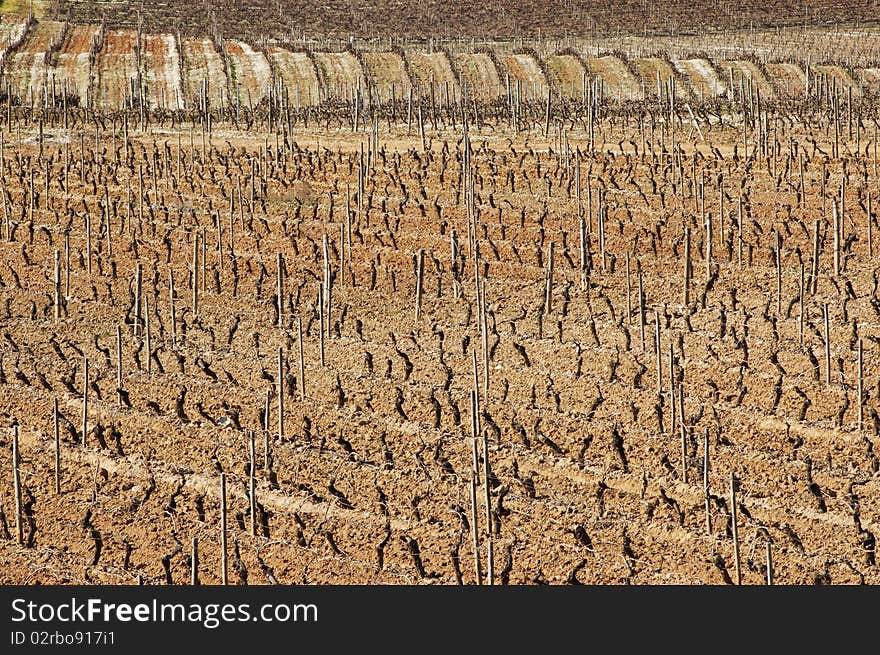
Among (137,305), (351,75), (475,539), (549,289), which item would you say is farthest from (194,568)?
(351,75)

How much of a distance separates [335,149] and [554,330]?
37.9 feet

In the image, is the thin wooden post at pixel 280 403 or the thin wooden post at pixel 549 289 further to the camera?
the thin wooden post at pixel 549 289

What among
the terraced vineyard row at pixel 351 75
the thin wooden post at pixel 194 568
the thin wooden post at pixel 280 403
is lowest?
the thin wooden post at pixel 194 568

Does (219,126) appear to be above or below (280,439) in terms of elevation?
above

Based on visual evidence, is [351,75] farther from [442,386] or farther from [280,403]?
[280,403]

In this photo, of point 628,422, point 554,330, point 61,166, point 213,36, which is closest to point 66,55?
point 213,36

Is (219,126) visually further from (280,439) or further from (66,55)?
(280,439)

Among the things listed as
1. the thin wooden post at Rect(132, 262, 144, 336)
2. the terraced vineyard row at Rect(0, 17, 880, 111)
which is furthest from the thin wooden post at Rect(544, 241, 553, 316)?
the terraced vineyard row at Rect(0, 17, 880, 111)

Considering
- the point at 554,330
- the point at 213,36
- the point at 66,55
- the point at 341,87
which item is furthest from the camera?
the point at 213,36

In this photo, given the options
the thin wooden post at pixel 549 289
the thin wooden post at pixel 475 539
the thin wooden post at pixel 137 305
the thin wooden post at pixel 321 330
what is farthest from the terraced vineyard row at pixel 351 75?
the thin wooden post at pixel 475 539

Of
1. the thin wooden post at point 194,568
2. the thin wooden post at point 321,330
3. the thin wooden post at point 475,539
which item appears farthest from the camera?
the thin wooden post at point 321,330

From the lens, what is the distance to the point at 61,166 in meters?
22.7

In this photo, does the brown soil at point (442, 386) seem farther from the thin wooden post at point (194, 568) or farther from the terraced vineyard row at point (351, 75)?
the terraced vineyard row at point (351, 75)

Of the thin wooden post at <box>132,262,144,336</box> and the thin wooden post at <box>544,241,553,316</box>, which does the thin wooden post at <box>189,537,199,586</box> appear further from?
the thin wooden post at <box>544,241,553,316</box>
